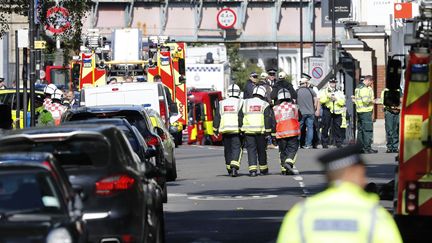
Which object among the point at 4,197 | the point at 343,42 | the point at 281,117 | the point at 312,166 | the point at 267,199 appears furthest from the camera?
the point at 343,42

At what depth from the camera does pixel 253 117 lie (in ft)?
87.9

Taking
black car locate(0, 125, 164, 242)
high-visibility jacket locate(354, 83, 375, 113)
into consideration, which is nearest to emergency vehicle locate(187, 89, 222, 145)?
high-visibility jacket locate(354, 83, 375, 113)

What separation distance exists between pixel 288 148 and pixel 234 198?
530 cm

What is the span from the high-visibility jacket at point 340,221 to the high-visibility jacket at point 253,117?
19.9 m

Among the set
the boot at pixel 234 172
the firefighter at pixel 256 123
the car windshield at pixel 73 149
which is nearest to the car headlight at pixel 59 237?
the car windshield at pixel 73 149

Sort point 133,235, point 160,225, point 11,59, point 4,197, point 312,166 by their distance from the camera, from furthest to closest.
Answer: point 11,59
point 312,166
point 160,225
point 133,235
point 4,197

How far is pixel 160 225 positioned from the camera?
46.7 ft

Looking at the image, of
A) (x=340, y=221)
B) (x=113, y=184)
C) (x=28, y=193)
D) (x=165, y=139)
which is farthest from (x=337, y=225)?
(x=165, y=139)

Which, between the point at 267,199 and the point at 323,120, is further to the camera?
the point at 323,120

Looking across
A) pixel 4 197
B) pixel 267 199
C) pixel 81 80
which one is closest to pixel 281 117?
pixel 267 199

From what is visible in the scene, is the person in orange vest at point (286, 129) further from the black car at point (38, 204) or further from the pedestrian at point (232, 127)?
the black car at point (38, 204)

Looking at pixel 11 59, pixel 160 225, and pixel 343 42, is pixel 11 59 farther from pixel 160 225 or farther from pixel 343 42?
pixel 160 225

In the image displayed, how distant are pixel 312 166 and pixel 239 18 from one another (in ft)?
103

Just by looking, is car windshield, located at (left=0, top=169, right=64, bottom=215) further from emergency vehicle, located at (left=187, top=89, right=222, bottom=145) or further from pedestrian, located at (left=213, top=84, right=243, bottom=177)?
emergency vehicle, located at (left=187, top=89, right=222, bottom=145)
